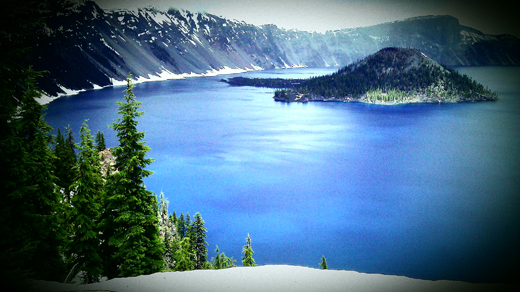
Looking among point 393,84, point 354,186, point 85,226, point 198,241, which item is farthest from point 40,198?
point 393,84

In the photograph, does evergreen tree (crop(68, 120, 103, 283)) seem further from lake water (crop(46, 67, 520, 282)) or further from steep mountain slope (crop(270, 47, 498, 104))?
steep mountain slope (crop(270, 47, 498, 104))

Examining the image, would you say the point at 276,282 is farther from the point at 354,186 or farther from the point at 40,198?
the point at 354,186

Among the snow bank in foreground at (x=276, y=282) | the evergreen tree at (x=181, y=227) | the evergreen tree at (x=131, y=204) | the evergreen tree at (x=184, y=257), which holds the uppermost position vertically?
the evergreen tree at (x=131, y=204)

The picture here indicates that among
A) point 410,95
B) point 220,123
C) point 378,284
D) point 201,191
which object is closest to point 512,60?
point 410,95

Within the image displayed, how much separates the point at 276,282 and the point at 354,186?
34.3 m

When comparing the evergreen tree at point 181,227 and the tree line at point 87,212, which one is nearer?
the tree line at point 87,212

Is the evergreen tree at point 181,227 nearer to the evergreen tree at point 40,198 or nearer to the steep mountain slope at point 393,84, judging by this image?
the evergreen tree at point 40,198

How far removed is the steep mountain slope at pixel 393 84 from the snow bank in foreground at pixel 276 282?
12145cm

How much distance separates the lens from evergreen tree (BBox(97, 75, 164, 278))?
1204 cm

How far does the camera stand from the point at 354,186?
42.9 meters

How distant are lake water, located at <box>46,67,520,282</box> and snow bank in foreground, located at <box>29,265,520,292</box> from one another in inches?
607

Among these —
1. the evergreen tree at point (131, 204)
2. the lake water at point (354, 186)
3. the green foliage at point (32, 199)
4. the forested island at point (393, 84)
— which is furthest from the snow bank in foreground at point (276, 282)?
the forested island at point (393, 84)

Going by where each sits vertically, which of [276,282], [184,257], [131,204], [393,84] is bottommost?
[184,257]

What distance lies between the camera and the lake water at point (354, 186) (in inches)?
1093
